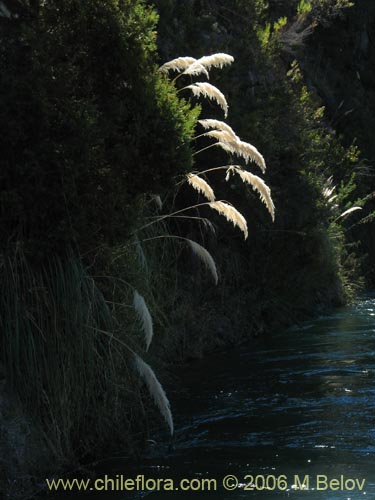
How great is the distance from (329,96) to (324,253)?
11.9m

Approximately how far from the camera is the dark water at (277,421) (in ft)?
24.6

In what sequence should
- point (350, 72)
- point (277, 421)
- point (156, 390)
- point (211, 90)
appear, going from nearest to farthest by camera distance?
point (156, 390) → point (277, 421) → point (211, 90) → point (350, 72)

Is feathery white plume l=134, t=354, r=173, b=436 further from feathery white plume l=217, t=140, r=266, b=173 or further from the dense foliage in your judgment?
feathery white plume l=217, t=140, r=266, b=173

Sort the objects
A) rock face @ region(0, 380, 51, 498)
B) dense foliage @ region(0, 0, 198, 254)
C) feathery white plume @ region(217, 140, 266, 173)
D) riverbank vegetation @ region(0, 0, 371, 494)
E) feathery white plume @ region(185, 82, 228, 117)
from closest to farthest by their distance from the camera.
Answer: rock face @ region(0, 380, 51, 498), riverbank vegetation @ region(0, 0, 371, 494), dense foliage @ region(0, 0, 198, 254), feathery white plume @ region(217, 140, 266, 173), feathery white plume @ region(185, 82, 228, 117)

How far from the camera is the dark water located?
7512mm

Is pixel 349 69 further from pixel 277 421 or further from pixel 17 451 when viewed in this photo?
pixel 17 451

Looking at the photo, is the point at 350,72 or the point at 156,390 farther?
the point at 350,72

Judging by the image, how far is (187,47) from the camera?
13836mm

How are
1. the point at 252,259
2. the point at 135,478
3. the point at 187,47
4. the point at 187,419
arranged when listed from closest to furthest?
the point at 135,478 → the point at 187,419 → the point at 187,47 → the point at 252,259

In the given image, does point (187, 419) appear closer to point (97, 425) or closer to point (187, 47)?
point (97, 425)

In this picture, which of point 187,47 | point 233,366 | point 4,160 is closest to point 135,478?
point 4,160

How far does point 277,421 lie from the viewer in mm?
9141

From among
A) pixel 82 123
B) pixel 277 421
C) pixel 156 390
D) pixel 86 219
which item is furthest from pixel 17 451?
pixel 277 421

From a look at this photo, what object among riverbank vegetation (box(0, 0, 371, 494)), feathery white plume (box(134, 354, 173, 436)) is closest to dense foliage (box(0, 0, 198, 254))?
riverbank vegetation (box(0, 0, 371, 494))
